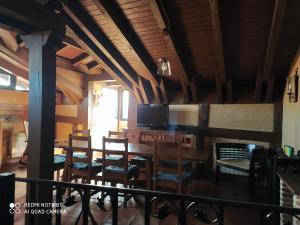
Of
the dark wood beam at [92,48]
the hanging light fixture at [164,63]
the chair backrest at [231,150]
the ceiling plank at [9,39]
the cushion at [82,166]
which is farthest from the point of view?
the chair backrest at [231,150]

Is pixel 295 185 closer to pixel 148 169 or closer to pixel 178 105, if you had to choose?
pixel 148 169

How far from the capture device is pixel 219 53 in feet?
11.4

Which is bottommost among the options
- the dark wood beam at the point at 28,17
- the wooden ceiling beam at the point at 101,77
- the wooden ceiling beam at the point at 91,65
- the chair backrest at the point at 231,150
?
the chair backrest at the point at 231,150

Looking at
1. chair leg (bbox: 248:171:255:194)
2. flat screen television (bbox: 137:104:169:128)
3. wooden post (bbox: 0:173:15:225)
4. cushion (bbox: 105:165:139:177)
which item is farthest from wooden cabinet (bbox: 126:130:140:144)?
wooden post (bbox: 0:173:15:225)

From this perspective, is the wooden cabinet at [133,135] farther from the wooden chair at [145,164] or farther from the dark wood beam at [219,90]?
the dark wood beam at [219,90]

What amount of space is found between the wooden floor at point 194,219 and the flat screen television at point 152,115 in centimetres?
141

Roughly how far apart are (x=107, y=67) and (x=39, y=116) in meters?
2.62

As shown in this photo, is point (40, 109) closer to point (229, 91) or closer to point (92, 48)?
point (92, 48)

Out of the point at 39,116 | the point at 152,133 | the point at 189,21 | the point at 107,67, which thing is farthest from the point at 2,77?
the point at 189,21

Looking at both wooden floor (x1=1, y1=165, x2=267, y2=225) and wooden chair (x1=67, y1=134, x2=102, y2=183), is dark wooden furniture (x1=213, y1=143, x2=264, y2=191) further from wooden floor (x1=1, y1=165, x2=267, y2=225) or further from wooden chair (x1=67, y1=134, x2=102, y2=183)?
wooden chair (x1=67, y1=134, x2=102, y2=183)

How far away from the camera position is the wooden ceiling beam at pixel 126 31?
3.15m

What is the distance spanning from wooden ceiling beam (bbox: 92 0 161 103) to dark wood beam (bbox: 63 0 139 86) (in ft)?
1.37

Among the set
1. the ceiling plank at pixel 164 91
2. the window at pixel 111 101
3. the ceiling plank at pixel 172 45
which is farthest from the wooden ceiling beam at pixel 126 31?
the window at pixel 111 101

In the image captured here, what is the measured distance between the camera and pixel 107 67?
4.52 metres
